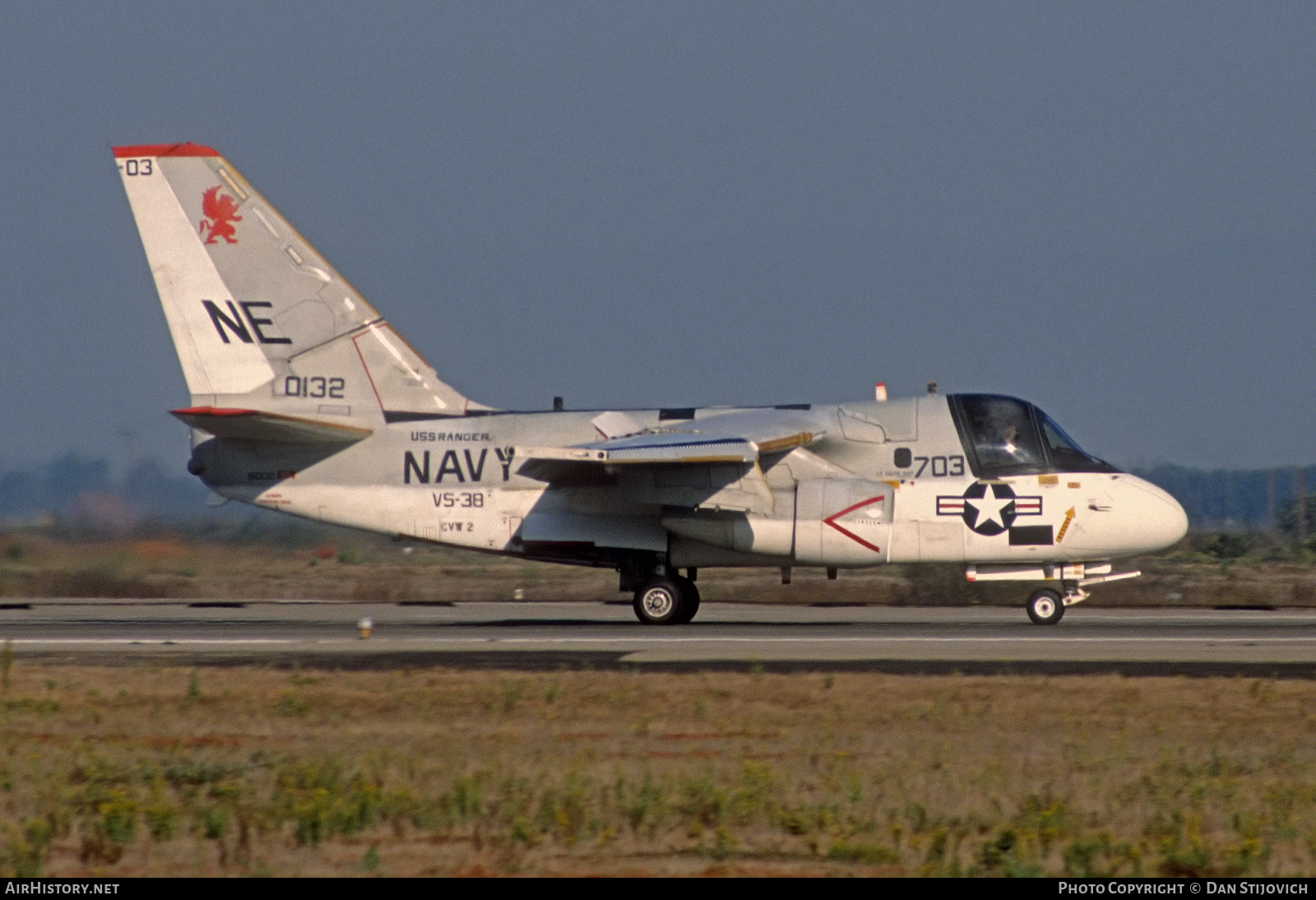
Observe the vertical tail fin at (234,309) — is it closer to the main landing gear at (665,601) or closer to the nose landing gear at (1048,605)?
the main landing gear at (665,601)

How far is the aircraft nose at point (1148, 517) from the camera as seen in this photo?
1916 centimetres

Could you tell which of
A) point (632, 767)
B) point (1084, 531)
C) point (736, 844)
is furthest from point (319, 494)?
point (736, 844)

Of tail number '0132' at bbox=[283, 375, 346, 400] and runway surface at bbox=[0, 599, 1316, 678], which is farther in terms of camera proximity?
tail number '0132' at bbox=[283, 375, 346, 400]

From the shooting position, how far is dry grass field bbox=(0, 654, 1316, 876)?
21.1 feet

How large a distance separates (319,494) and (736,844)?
14847 mm

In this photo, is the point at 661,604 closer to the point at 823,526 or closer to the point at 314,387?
the point at 823,526

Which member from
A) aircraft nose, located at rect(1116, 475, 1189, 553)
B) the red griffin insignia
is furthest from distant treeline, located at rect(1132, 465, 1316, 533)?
the red griffin insignia

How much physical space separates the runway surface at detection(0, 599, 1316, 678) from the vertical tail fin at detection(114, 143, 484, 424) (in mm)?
3326

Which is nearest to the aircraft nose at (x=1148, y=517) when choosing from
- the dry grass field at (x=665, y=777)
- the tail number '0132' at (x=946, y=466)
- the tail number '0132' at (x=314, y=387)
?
the tail number '0132' at (x=946, y=466)

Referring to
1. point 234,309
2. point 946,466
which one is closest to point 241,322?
point 234,309

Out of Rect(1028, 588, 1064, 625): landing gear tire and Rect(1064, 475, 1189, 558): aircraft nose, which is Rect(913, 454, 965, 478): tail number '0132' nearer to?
Rect(1064, 475, 1189, 558): aircraft nose

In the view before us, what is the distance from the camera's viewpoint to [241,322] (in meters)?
20.8

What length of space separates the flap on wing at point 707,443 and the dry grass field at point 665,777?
6243 millimetres
